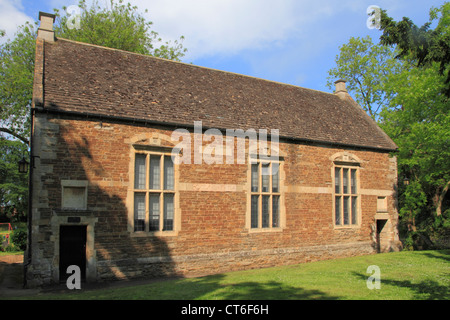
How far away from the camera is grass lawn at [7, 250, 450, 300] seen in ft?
27.5

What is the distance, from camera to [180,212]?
12750mm

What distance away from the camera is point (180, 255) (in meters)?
12.6

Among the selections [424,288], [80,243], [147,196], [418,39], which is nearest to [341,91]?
[418,39]

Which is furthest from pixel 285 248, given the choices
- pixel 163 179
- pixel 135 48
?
pixel 135 48

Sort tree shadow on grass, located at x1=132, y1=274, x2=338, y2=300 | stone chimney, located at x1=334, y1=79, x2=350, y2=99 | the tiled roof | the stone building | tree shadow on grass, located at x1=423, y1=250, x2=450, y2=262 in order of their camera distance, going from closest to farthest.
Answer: tree shadow on grass, located at x1=132, y1=274, x2=338, y2=300
the stone building
the tiled roof
tree shadow on grass, located at x1=423, y1=250, x2=450, y2=262
stone chimney, located at x1=334, y1=79, x2=350, y2=99

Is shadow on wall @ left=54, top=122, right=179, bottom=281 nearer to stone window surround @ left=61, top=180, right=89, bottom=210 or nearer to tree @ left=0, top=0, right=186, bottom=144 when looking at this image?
stone window surround @ left=61, top=180, right=89, bottom=210

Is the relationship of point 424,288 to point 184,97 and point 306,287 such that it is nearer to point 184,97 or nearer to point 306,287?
point 306,287

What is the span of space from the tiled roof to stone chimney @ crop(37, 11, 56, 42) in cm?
31

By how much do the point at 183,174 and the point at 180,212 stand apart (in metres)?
1.36

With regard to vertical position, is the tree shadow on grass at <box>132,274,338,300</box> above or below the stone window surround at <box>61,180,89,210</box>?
below

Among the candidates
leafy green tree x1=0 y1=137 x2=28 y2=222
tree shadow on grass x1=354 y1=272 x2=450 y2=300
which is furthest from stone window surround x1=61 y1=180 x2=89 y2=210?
leafy green tree x1=0 y1=137 x2=28 y2=222

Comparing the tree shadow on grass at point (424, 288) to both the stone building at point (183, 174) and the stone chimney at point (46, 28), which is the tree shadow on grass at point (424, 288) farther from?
the stone chimney at point (46, 28)

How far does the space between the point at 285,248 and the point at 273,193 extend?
2.31 m
